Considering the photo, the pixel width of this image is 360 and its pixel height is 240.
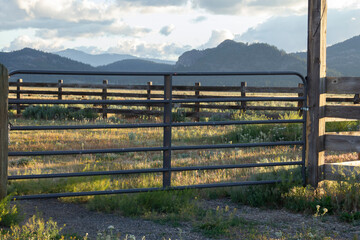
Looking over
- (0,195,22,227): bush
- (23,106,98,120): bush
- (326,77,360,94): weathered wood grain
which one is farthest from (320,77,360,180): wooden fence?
(23,106,98,120): bush

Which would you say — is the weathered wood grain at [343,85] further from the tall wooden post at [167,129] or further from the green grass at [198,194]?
the tall wooden post at [167,129]

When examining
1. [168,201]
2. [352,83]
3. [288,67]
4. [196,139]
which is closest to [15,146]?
[196,139]

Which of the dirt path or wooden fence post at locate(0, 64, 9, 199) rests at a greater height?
wooden fence post at locate(0, 64, 9, 199)

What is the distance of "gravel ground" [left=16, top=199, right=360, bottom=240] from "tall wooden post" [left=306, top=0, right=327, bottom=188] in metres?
1.05

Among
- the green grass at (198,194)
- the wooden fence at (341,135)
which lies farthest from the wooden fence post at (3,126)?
the wooden fence at (341,135)

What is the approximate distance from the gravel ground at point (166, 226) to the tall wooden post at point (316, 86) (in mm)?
1049

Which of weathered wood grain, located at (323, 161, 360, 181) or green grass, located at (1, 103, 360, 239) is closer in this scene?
green grass, located at (1, 103, 360, 239)

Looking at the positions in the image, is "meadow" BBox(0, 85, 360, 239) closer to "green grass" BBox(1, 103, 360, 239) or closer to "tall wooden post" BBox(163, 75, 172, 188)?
"green grass" BBox(1, 103, 360, 239)

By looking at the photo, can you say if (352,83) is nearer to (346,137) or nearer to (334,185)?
(346,137)

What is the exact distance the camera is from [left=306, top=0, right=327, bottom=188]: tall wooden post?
6.97 m

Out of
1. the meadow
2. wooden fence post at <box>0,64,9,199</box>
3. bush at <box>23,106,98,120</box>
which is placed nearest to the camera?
wooden fence post at <box>0,64,9,199</box>

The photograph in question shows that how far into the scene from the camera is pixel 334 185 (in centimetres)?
675

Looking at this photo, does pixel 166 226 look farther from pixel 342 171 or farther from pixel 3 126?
pixel 342 171

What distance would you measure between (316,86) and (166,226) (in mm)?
3231
